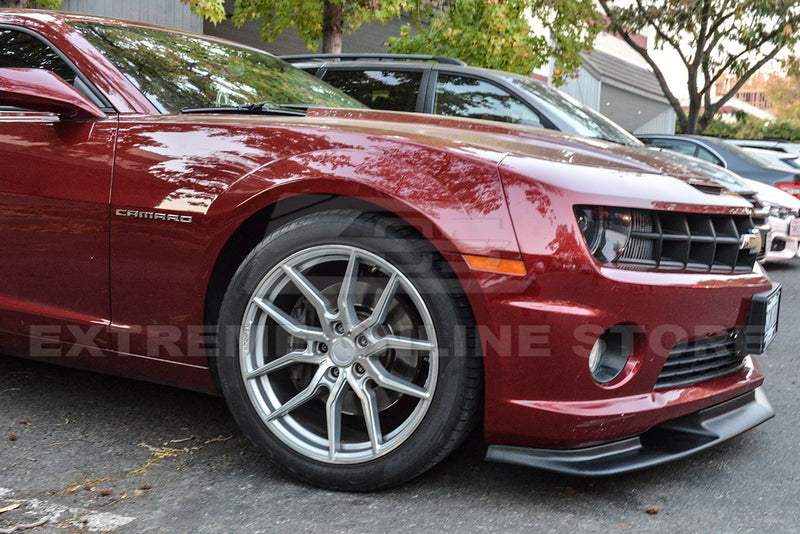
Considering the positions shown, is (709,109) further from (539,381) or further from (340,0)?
(539,381)

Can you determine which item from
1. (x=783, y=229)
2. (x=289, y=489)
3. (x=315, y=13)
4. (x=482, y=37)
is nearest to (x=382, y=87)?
(x=783, y=229)

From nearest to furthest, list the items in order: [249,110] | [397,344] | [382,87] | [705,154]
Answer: [397,344] → [249,110] → [382,87] → [705,154]

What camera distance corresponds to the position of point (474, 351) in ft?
8.09

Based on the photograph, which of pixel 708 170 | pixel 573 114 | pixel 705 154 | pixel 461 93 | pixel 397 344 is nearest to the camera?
pixel 397 344

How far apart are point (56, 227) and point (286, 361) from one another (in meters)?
0.98

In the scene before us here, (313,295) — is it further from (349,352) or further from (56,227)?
(56,227)

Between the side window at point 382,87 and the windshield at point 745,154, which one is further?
the windshield at point 745,154

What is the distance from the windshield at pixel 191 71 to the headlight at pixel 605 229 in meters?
1.56

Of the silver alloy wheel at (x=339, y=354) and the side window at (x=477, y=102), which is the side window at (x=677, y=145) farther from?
the silver alloy wheel at (x=339, y=354)

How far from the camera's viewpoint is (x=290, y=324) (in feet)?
8.84

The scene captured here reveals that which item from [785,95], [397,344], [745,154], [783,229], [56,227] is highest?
[785,95]

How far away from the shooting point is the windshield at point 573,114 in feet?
21.1

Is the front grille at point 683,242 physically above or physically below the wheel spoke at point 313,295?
above

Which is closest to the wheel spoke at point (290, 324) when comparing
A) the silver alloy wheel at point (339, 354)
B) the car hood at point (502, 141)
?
the silver alloy wheel at point (339, 354)
